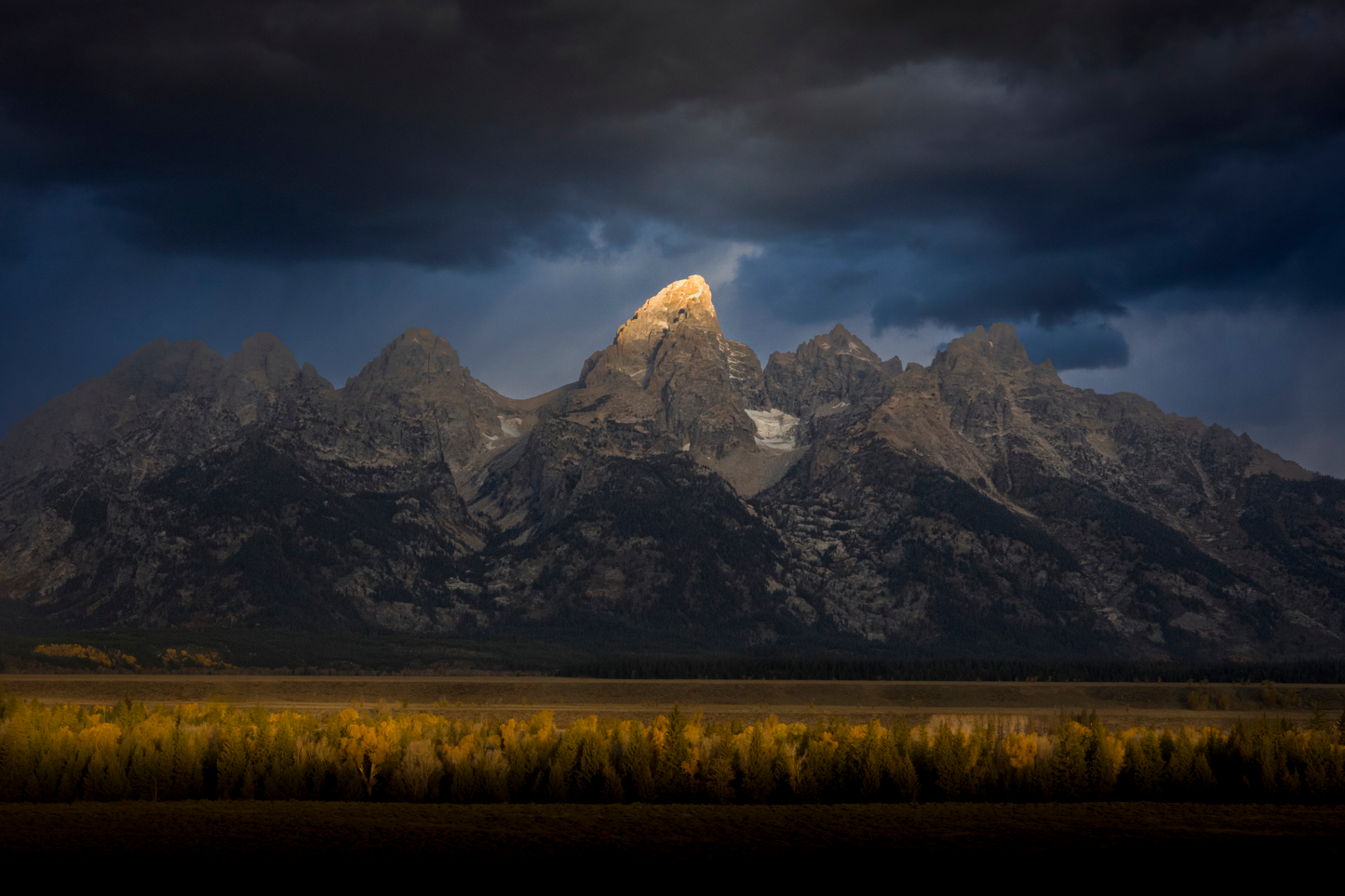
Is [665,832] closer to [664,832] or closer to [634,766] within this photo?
[664,832]

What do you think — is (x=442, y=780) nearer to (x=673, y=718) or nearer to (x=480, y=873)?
(x=673, y=718)

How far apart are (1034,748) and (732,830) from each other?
1249 inches

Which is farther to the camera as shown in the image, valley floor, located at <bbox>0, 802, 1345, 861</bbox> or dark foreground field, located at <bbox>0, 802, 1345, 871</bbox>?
dark foreground field, located at <bbox>0, 802, 1345, 871</bbox>

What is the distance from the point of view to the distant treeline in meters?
87.2

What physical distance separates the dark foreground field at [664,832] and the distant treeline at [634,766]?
389cm

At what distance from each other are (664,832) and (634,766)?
554 inches

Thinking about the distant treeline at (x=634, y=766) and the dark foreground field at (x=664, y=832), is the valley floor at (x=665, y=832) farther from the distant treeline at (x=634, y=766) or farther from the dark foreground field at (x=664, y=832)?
the distant treeline at (x=634, y=766)

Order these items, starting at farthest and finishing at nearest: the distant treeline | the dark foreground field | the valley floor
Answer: the distant treeline
the dark foreground field
the valley floor

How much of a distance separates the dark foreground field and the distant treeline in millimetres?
3888

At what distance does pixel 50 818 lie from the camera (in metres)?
75.2

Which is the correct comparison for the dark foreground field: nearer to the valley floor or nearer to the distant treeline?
the valley floor

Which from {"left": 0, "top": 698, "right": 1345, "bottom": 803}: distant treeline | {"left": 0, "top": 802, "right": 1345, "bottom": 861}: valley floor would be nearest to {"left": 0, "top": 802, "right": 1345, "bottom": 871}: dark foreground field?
{"left": 0, "top": 802, "right": 1345, "bottom": 861}: valley floor

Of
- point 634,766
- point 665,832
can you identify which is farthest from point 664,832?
point 634,766

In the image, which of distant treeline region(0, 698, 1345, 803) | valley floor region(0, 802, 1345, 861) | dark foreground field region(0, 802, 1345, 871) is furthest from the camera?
distant treeline region(0, 698, 1345, 803)
